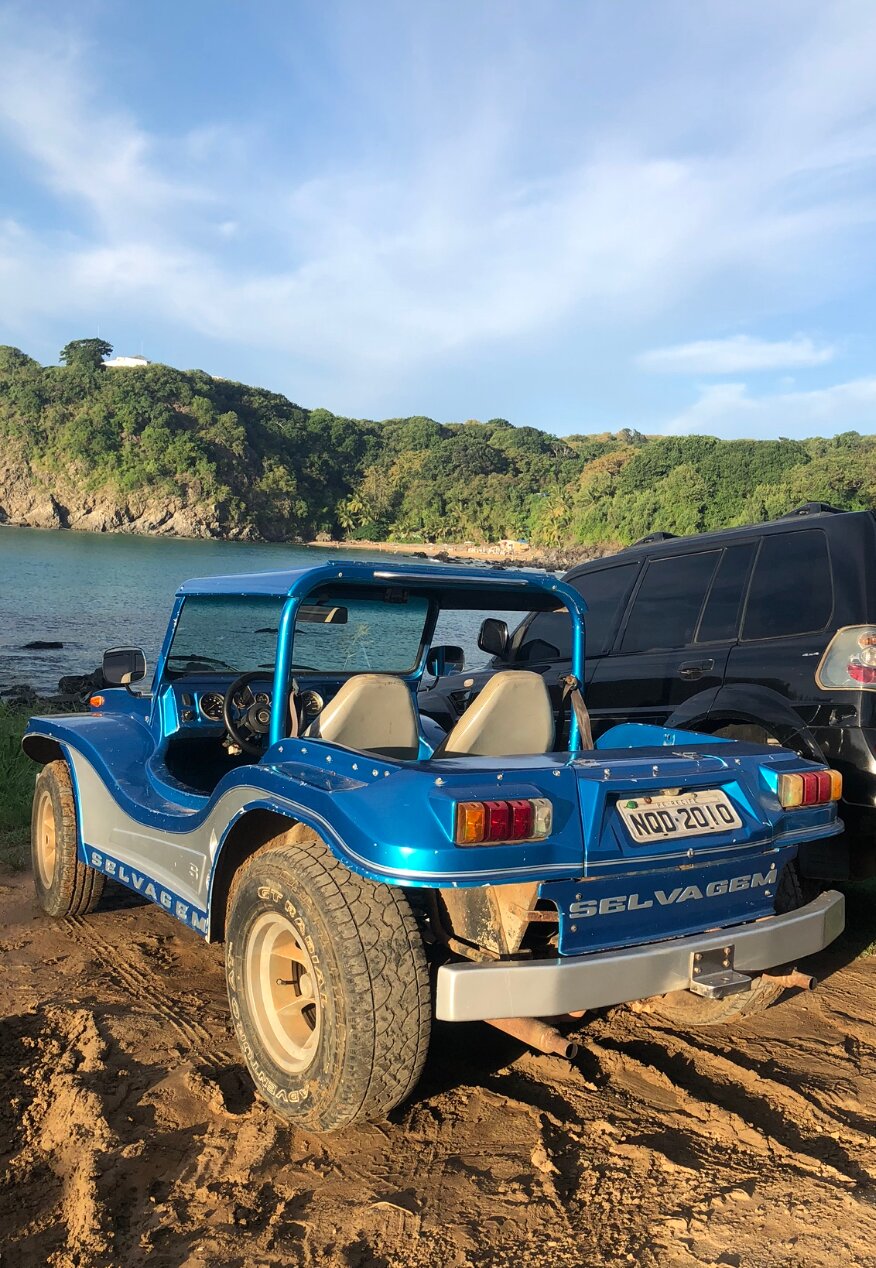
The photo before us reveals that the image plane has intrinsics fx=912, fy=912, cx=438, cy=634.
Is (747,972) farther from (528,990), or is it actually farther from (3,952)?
(3,952)

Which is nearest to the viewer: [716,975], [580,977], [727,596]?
[580,977]

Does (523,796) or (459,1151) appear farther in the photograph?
(459,1151)

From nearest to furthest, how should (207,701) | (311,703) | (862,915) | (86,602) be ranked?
(311,703)
(207,701)
(862,915)
(86,602)

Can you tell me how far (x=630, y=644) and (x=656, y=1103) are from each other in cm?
346

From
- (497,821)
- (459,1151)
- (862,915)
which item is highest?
(497,821)

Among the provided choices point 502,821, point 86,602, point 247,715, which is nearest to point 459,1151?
point 502,821

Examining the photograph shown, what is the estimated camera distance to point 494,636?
444cm

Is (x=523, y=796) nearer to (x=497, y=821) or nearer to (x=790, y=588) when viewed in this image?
(x=497, y=821)

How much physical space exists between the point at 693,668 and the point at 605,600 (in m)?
1.15

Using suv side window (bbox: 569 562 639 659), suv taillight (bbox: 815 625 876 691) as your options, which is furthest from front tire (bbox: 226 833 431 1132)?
suv side window (bbox: 569 562 639 659)

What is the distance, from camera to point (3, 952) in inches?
176

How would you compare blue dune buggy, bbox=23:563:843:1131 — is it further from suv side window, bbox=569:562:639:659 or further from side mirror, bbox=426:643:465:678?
suv side window, bbox=569:562:639:659

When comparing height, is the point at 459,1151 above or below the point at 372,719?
below

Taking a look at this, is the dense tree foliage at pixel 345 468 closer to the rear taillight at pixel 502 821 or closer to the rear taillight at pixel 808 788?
the rear taillight at pixel 808 788
